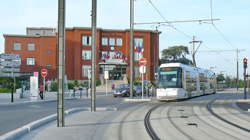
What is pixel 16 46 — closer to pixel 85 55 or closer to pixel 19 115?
pixel 85 55

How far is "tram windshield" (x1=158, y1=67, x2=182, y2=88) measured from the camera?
30.1 metres

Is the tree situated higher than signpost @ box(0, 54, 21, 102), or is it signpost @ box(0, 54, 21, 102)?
the tree

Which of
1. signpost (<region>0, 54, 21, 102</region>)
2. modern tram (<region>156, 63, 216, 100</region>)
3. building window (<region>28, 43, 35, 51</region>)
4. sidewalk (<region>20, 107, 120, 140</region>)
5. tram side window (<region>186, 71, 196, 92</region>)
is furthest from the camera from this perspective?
building window (<region>28, 43, 35, 51</region>)

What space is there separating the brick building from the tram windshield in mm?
43316

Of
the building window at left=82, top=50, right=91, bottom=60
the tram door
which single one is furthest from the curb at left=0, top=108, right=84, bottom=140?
the tram door

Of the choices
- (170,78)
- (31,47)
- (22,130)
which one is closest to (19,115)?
(22,130)

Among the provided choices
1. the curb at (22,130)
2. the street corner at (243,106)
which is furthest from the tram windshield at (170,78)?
the curb at (22,130)

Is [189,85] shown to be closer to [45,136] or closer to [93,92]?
[93,92]

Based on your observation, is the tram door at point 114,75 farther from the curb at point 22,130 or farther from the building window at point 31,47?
the curb at point 22,130

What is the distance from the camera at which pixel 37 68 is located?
75938 mm

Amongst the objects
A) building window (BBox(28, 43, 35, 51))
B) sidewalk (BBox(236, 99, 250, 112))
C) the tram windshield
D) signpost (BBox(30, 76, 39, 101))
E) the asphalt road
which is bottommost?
sidewalk (BBox(236, 99, 250, 112))

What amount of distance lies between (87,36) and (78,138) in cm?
6772

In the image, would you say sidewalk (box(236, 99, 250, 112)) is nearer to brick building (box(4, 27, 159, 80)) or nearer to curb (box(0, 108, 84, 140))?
curb (box(0, 108, 84, 140))

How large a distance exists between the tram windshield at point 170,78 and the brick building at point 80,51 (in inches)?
1705
